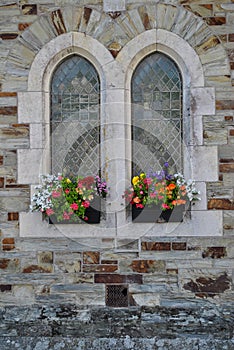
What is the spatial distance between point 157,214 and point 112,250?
0.55m

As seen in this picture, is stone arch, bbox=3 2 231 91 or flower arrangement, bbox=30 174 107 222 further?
stone arch, bbox=3 2 231 91

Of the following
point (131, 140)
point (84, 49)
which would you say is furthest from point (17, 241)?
point (84, 49)

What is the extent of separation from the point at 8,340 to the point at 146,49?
301 centimetres

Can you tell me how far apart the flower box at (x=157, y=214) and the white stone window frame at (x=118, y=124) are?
7 centimetres

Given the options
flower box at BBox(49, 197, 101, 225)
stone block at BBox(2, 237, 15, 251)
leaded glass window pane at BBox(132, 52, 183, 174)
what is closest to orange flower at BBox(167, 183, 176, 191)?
leaded glass window pane at BBox(132, 52, 183, 174)

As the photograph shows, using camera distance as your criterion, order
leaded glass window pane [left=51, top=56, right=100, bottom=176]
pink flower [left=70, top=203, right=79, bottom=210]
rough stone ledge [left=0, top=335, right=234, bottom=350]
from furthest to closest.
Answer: leaded glass window pane [left=51, top=56, right=100, bottom=176] < pink flower [left=70, top=203, right=79, bottom=210] < rough stone ledge [left=0, top=335, right=234, bottom=350]

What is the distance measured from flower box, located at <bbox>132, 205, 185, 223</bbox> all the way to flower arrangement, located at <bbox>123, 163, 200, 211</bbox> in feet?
0.13

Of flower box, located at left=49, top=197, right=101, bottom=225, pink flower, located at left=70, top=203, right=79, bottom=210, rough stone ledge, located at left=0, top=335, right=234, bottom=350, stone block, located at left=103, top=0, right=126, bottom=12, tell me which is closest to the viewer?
rough stone ledge, located at left=0, top=335, right=234, bottom=350

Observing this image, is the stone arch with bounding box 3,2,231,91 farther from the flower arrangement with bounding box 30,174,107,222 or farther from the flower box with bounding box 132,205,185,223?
the flower box with bounding box 132,205,185,223

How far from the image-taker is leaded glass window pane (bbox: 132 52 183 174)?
13.2ft

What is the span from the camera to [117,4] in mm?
3945

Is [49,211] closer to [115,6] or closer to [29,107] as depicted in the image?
[29,107]

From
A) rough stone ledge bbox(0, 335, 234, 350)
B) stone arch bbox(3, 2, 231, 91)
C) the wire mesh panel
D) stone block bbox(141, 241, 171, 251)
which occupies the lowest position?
rough stone ledge bbox(0, 335, 234, 350)

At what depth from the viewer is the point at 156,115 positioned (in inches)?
160
